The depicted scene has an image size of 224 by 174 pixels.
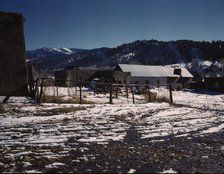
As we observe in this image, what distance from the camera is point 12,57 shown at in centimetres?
1425

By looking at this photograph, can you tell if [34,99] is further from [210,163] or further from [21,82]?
[210,163]

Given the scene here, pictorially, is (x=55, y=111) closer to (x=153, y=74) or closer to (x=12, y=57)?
(x=12, y=57)

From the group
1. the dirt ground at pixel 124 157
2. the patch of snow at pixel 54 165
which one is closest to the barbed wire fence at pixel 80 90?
the dirt ground at pixel 124 157

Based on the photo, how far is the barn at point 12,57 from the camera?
14.1 m

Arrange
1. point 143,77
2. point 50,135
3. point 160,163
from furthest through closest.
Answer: point 143,77
point 50,135
point 160,163

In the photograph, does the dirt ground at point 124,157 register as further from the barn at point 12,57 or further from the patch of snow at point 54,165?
the barn at point 12,57

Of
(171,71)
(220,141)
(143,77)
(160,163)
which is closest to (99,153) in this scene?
(160,163)

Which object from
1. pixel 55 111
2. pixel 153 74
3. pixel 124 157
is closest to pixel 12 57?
pixel 55 111

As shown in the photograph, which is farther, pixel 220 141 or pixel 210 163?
pixel 220 141

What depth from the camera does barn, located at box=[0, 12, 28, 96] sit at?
46.3ft

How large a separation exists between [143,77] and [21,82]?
53986 millimetres

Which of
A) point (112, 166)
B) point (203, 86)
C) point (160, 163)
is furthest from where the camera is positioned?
point (203, 86)

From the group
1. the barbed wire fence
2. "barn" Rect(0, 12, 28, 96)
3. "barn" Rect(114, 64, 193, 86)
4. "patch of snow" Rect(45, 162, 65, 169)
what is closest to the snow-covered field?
"patch of snow" Rect(45, 162, 65, 169)

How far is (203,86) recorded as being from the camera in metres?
59.8
